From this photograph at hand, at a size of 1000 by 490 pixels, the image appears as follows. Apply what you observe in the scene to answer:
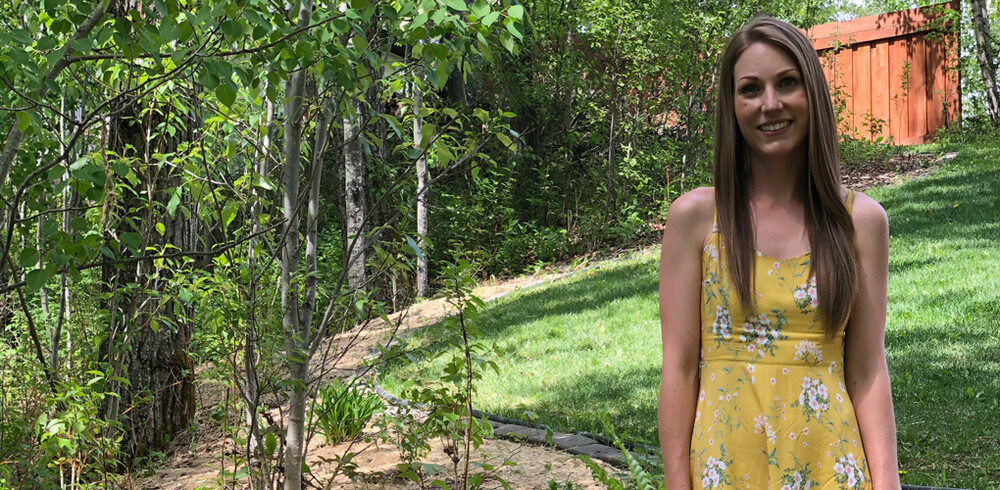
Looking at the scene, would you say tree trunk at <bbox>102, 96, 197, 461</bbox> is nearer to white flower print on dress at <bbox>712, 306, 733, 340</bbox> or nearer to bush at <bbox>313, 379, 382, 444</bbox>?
bush at <bbox>313, 379, 382, 444</bbox>

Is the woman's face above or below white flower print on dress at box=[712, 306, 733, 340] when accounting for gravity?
above

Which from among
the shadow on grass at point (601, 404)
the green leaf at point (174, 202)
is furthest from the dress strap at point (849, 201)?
the shadow on grass at point (601, 404)

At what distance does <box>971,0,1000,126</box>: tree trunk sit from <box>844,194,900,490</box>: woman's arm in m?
13.7

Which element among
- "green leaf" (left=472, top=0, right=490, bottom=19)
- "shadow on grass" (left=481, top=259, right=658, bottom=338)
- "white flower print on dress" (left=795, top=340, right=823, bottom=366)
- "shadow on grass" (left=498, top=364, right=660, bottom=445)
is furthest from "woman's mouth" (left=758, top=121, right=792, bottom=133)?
"shadow on grass" (left=481, top=259, right=658, bottom=338)

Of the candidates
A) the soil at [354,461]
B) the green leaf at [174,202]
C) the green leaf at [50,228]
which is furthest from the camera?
the soil at [354,461]

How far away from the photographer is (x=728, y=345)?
185 cm

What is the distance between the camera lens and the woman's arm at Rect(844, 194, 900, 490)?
1833 millimetres

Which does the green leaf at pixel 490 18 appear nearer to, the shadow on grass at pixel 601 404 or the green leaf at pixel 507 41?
the green leaf at pixel 507 41

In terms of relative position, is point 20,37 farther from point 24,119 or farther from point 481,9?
point 481,9

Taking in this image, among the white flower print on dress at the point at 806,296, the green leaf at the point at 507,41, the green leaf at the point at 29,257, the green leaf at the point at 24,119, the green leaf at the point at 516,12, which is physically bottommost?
the white flower print on dress at the point at 806,296

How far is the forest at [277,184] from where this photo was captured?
294 centimetres

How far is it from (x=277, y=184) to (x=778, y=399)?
9.68 ft

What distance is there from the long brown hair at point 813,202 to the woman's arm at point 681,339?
68 mm

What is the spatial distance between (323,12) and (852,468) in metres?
2.05
